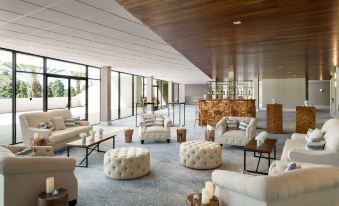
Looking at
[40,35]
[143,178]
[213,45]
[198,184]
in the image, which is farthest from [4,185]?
[213,45]

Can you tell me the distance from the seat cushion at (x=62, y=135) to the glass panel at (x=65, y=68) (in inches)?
117

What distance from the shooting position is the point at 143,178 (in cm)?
425

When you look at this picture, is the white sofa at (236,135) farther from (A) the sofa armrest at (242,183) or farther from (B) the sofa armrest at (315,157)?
(A) the sofa armrest at (242,183)

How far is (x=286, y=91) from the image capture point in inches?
774

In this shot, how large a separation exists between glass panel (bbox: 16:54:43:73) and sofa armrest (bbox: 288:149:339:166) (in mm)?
7465

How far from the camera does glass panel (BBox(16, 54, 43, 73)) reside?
23.7 feet

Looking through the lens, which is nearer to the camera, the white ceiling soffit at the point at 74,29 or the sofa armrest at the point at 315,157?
the white ceiling soffit at the point at 74,29

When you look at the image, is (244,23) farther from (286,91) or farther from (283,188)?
(286,91)

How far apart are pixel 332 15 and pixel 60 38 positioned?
5.38 m

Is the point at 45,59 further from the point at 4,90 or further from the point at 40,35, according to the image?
the point at 40,35

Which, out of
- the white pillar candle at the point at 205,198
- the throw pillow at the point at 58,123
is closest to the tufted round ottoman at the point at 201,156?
the white pillar candle at the point at 205,198

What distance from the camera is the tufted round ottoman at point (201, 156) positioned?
4723mm

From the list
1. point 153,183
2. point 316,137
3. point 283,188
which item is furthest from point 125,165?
point 316,137

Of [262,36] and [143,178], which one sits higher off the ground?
[262,36]
